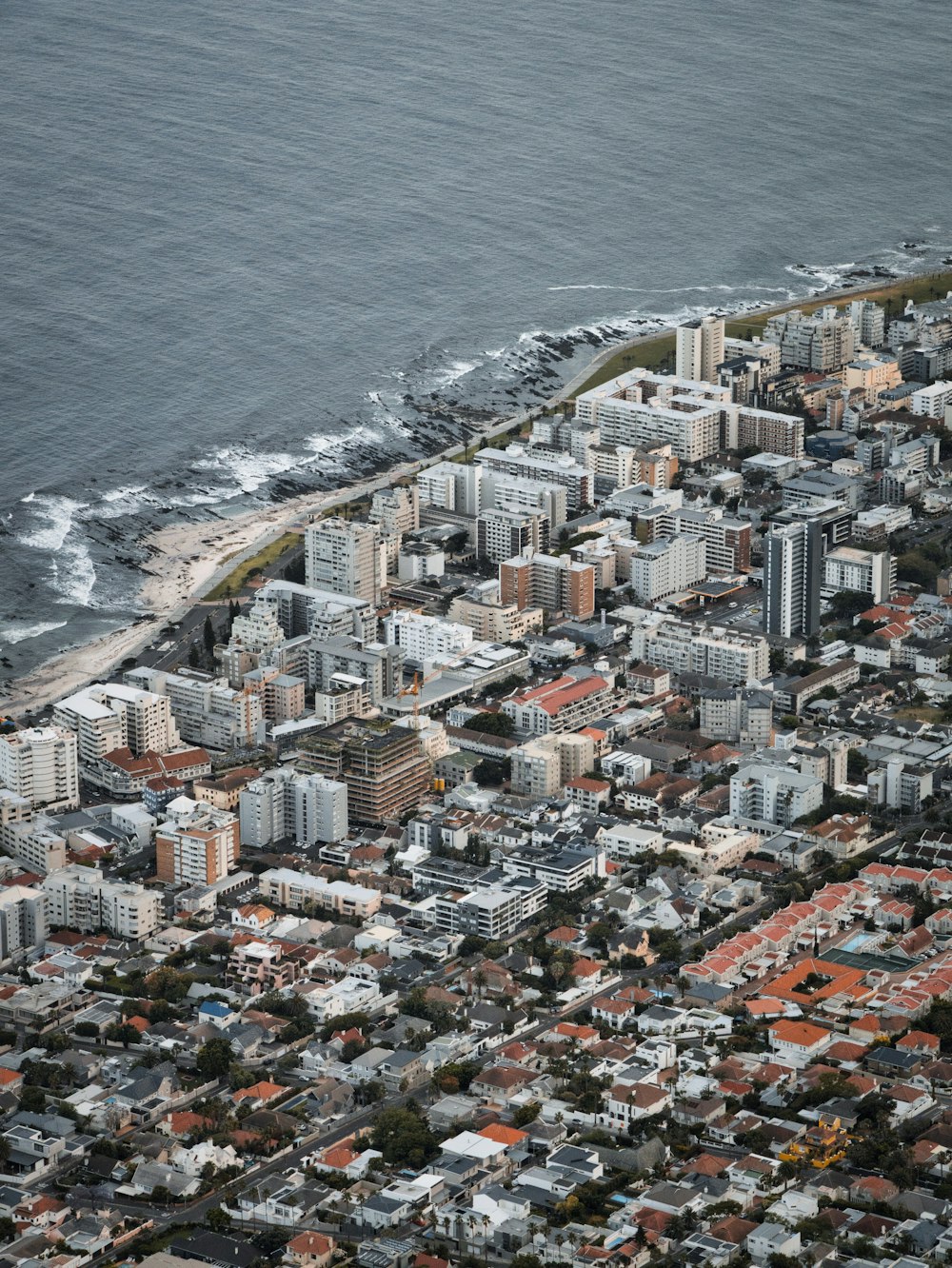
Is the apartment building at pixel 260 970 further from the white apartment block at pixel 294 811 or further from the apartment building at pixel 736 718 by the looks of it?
the apartment building at pixel 736 718

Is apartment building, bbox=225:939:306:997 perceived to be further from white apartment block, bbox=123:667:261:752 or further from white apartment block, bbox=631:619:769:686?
white apartment block, bbox=631:619:769:686

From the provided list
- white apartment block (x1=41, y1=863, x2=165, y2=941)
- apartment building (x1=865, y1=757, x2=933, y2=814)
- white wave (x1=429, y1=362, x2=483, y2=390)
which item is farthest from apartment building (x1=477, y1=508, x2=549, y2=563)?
white apartment block (x1=41, y1=863, x2=165, y2=941)

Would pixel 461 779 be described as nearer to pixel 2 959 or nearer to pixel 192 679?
pixel 192 679

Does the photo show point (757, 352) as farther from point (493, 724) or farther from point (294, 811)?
point (294, 811)

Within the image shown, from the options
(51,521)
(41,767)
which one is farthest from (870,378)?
(41,767)

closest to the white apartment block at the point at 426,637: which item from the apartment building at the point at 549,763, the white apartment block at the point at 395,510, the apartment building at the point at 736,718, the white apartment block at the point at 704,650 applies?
the white apartment block at the point at 704,650

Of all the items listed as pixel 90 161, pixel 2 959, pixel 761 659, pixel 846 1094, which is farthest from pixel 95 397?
pixel 846 1094
